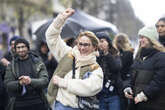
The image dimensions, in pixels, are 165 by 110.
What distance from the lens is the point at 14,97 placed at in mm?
4707

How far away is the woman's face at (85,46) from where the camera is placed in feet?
13.6

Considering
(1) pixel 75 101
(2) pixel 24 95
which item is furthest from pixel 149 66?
(2) pixel 24 95

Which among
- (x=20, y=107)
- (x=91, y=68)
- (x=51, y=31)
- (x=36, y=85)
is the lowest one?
(x=20, y=107)

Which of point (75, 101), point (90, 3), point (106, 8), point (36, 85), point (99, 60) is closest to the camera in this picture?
point (75, 101)

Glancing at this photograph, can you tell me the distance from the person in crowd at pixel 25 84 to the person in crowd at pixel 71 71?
571 millimetres

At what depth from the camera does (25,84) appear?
14.8 feet

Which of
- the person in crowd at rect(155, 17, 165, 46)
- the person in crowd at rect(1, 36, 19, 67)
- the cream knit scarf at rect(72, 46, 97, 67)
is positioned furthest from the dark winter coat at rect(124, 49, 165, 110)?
the person in crowd at rect(1, 36, 19, 67)

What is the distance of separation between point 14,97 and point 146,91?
1934mm

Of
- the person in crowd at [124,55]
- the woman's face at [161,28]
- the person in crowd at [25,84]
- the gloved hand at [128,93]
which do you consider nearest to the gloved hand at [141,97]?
the gloved hand at [128,93]

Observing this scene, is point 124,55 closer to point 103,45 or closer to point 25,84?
point 103,45

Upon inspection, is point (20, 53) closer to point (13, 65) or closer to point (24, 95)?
point (13, 65)

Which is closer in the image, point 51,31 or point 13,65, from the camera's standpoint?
point 51,31

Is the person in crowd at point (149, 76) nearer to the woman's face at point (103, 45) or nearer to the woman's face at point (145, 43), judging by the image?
the woman's face at point (145, 43)

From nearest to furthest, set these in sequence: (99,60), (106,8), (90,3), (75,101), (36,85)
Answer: (75,101) < (36,85) < (99,60) < (90,3) < (106,8)
